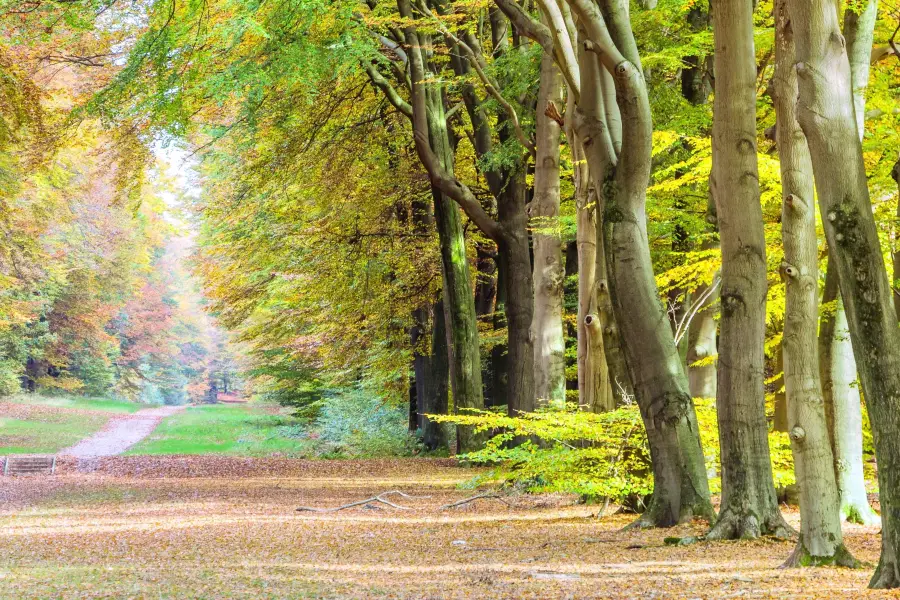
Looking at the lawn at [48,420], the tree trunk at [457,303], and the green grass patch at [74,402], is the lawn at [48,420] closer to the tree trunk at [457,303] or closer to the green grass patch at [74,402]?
the green grass patch at [74,402]

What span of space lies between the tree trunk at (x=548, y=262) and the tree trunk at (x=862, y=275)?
7.47 meters

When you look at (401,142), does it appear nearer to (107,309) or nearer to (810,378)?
(810,378)

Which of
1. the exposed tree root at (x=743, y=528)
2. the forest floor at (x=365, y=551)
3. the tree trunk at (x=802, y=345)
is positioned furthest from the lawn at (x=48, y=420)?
the tree trunk at (x=802, y=345)

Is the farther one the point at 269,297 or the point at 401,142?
the point at 269,297

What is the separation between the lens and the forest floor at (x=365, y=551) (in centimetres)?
632

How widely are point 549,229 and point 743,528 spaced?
4.67 meters

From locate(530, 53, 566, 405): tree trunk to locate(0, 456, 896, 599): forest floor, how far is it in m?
1.84

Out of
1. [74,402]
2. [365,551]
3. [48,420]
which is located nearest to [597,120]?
[365,551]

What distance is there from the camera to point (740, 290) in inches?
321

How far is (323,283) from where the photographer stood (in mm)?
21516

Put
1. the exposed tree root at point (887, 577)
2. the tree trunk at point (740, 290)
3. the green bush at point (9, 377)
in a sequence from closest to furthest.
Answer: the exposed tree root at point (887, 577), the tree trunk at point (740, 290), the green bush at point (9, 377)

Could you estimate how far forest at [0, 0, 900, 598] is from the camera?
7238 millimetres

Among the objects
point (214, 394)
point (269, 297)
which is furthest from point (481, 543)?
point (214, 394)

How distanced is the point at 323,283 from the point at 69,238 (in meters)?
21.8
